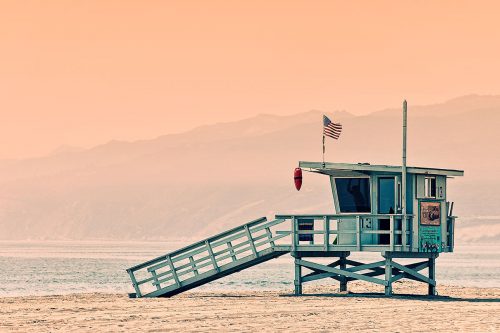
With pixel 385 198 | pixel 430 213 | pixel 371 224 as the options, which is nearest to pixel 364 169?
pixel 385 198

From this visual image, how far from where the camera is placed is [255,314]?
104 ft

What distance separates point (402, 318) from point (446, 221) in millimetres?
10659

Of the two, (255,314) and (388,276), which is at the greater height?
(388,276)

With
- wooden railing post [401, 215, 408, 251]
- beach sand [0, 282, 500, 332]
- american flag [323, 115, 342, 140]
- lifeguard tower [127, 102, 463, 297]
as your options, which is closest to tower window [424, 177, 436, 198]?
lifeguard tower [127, 102, 463, 297]

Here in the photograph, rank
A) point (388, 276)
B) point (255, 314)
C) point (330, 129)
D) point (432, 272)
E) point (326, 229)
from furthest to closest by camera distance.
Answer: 1. point (432, 272)
2. point (330, 129)
3. point (388, 276)
4. point (326, 229)
5. point (255, 314)

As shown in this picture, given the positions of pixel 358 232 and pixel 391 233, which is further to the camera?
pixel 358 232

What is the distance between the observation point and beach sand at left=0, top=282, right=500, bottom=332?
93.1ft

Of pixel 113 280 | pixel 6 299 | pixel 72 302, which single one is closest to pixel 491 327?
pixel 72 302

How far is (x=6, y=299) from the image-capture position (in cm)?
4031

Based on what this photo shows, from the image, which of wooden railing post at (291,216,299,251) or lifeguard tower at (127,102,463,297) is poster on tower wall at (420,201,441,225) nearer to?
lifeguard tower at (127,102,463,297)

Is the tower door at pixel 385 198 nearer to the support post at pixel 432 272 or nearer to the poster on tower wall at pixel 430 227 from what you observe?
the poster on tower wall at pixel 430 227

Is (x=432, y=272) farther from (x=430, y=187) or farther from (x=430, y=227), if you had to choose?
(x=430, y=187)

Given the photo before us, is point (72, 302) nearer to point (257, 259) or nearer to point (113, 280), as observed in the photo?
point (257, 259)

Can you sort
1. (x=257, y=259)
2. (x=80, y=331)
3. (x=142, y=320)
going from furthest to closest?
1. (x=257, y=259)
2. (x=142, y=320)
3. (x=80, y=331)
